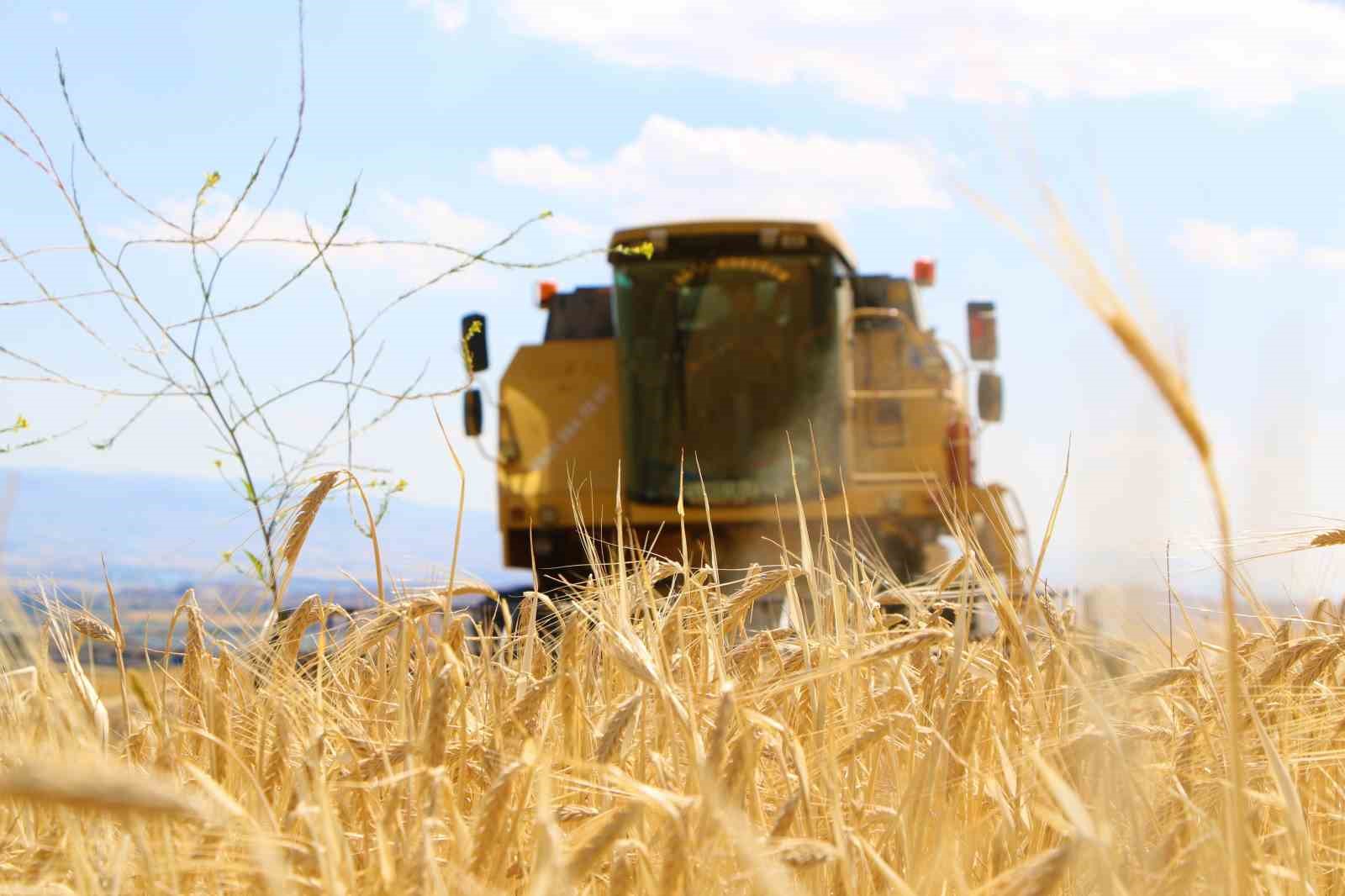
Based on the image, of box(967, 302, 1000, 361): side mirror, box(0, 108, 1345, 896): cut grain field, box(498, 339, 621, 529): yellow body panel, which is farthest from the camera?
box(498, 339, 621, 529): yellow body panel

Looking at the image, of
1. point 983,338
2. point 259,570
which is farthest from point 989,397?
point 259,570

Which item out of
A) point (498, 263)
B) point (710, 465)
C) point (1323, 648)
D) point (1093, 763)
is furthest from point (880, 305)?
point (1093, 763)

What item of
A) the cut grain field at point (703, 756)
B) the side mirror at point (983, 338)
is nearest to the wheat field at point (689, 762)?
the cut grain field at point (703, 756)

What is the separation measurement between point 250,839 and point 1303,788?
1.60m

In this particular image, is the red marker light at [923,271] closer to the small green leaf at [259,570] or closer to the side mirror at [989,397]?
the side mirror at [989,397]

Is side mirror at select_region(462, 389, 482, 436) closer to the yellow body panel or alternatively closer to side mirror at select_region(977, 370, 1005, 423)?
the yellow body panel

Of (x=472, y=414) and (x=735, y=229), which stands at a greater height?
(x=735, y=229)

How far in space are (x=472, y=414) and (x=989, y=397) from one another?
3.86 metres

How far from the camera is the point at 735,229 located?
855cm

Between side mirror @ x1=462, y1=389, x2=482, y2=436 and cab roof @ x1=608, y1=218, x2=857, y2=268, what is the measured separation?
5.72ft

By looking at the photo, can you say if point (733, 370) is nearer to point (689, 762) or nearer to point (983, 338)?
point (983, 338)

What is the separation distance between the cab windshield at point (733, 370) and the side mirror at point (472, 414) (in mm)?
1396

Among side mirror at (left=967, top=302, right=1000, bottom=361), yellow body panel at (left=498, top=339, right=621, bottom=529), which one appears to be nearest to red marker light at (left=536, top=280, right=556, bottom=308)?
yellow body panel at (left=498, top=339, right=621, bottom=529)

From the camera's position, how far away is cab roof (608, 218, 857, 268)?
8.53 metres
